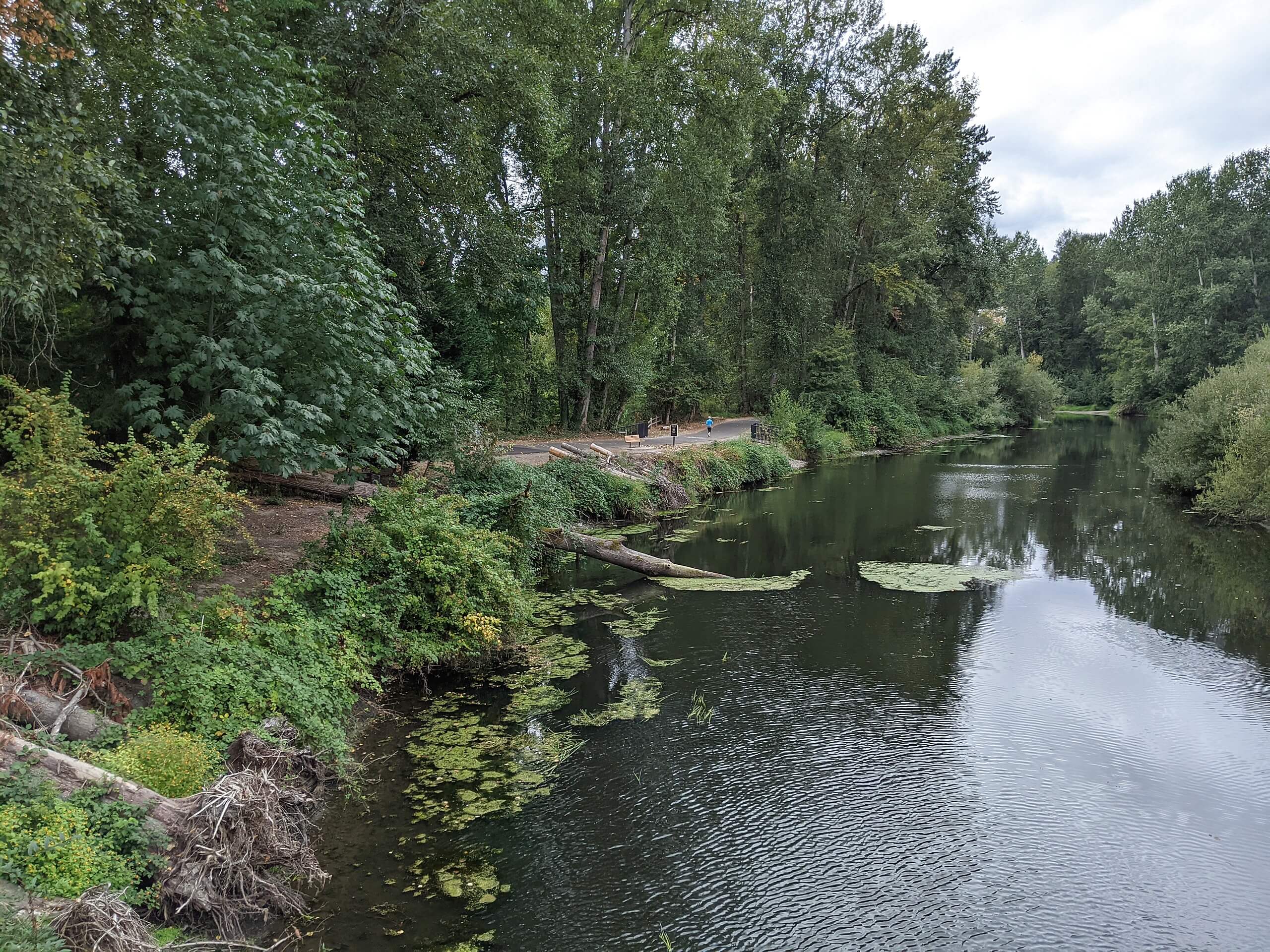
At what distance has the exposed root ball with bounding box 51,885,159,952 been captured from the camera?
342 centimetres

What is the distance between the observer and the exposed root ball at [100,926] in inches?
135

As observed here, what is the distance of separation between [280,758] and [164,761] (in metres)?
0.79

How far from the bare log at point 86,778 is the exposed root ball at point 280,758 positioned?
22.6 inches

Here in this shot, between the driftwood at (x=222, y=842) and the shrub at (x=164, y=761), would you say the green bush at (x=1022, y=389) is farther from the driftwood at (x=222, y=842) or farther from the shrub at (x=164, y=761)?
the shrub at (x=164, y=761)

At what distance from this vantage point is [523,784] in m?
6.15

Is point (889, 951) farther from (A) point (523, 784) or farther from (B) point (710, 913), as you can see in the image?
(A) point (523, 784)

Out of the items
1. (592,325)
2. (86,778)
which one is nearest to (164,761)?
(86,778)

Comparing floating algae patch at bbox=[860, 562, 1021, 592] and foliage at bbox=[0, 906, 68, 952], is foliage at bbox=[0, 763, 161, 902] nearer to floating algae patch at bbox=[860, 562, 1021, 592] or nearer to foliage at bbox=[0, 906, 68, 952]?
foliage at bbox=[0, 906, 68, 952]

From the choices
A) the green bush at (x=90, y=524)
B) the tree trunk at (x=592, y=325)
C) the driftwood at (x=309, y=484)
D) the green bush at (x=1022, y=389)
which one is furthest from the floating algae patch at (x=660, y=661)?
the green bush at (x=1022, y=389)

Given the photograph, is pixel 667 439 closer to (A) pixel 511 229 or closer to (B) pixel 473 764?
(A) pixel 511 229

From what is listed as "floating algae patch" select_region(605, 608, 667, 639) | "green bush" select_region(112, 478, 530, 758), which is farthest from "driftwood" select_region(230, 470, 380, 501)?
"floating algae patch" select_region(605, 608, 667, 639)

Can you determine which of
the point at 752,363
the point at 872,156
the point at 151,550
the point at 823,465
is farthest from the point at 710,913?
the point at 872,156

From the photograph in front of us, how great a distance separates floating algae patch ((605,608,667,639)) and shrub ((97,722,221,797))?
5.56 meters

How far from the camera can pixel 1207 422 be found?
19.2 m
